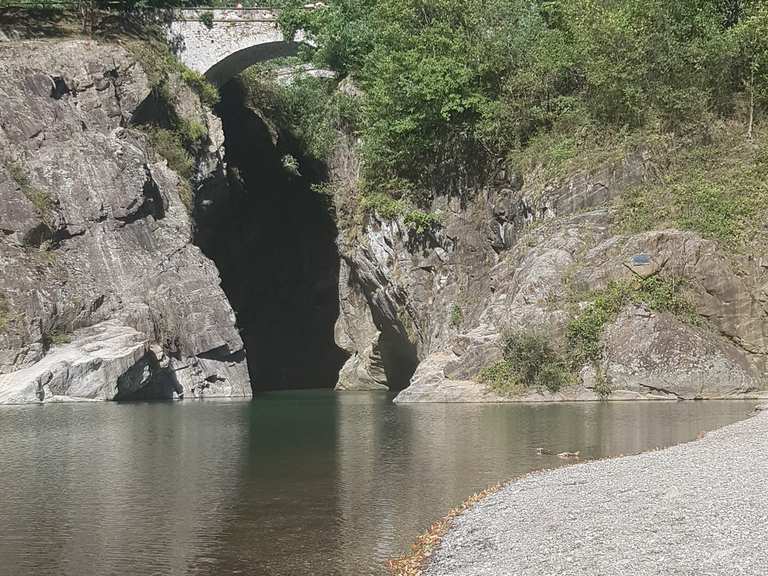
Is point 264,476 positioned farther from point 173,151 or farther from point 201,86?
point 201,86

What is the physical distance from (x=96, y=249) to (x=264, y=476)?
35.2m

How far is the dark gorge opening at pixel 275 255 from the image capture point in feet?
230

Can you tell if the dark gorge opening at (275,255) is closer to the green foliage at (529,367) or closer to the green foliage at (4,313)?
the green foliage at (4,313)

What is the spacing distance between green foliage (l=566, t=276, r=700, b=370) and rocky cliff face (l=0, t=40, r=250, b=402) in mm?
21597

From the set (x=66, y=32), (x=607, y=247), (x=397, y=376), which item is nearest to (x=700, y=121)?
(x=607, y=247)

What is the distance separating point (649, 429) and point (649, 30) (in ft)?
88.0

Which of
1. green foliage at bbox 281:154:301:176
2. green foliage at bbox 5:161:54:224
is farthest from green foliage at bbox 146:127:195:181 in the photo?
green foliage at bbox 281:154:301:176

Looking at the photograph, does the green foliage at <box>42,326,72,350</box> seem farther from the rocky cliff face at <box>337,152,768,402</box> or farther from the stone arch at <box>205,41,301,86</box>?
the stone arch at <box>205,41,301,86</box>

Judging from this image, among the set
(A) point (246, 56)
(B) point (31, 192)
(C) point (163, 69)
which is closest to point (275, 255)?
(A) point (246, 56)

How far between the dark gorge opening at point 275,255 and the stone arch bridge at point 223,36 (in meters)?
8.66

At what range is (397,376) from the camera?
65312mm

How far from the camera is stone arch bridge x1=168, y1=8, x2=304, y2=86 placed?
59969 mm

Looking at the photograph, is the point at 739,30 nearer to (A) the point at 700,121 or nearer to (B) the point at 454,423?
(A) the point at 700,121

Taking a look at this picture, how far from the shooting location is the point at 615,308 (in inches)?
1533
